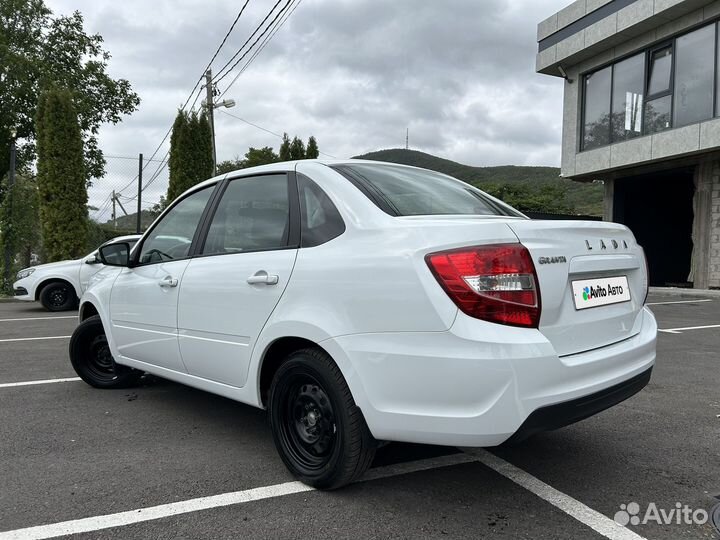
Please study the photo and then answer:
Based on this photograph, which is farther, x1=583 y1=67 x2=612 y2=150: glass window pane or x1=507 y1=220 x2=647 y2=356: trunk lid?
x1=583 y1=67 x2=612 y2=150: glass window pane

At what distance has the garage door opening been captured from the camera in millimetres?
18062

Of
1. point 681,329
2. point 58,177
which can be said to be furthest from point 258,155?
point 681,329

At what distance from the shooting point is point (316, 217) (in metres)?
2.77

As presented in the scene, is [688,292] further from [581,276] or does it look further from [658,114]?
[581,276]

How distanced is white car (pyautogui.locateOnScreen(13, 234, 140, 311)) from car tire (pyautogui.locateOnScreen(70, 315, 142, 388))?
6329 mm

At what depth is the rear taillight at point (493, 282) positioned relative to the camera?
213 cm

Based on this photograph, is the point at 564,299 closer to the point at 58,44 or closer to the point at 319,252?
the point at 319,252

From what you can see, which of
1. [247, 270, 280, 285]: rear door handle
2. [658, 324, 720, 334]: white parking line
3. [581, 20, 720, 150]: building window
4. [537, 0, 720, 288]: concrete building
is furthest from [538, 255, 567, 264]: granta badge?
[581, 20, 720, 150]: building window

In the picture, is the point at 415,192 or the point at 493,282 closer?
the point at 493,282

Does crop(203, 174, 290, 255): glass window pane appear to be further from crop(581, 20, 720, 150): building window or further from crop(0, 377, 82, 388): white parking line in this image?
crop(581, 20, 720, 150): building window

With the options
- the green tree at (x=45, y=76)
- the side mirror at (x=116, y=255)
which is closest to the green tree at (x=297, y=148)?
the green tree at (x=45, y=76)

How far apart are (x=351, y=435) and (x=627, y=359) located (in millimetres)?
1322

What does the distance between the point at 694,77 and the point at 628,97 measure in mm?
2159

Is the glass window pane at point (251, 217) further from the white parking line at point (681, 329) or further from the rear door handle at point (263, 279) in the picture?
the white parking line at point (681, 329)
